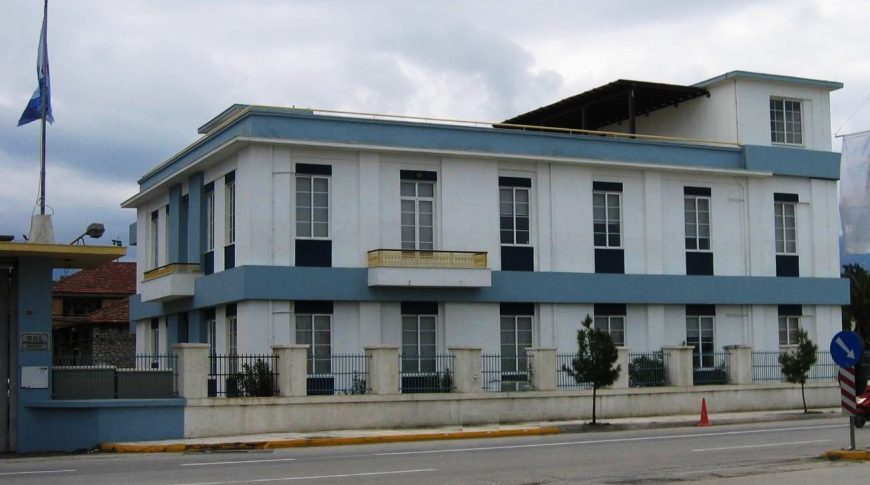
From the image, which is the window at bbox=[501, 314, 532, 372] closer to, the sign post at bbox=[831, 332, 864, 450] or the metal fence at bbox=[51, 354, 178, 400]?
the metal fence at bbox=[51, 354, 178, 400]

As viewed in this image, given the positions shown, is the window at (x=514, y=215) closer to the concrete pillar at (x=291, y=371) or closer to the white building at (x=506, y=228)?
the white building at (x=506, y=228)

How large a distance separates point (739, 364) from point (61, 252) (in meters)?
20.8

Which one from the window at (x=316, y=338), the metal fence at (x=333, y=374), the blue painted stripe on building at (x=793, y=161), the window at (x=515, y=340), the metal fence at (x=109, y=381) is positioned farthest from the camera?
the blue painted stripe on building at (x=793, y=161)

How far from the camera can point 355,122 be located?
33.1 meters

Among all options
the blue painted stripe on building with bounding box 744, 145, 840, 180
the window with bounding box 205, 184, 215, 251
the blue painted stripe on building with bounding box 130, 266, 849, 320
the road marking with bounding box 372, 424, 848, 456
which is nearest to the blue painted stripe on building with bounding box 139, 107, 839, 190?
the blue painted stripe on building with bounding box 744, 145, 840, 180

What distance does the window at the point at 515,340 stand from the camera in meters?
35.2

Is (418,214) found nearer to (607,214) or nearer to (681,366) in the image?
(607,214)

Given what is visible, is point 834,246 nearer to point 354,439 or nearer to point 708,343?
point 708,343

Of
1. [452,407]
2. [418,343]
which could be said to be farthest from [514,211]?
[452,407]

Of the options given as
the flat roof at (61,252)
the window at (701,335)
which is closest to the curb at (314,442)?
the flat roof at (61,252)

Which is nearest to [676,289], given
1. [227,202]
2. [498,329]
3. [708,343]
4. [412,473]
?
[708,343]

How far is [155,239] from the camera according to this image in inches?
1656

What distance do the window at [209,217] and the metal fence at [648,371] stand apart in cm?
1316

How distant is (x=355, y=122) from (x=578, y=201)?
7783 millimetres
